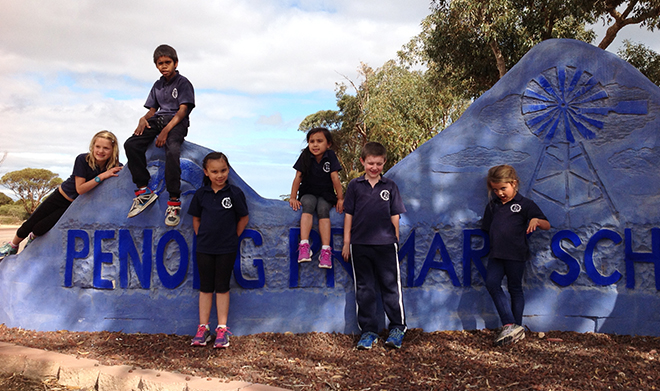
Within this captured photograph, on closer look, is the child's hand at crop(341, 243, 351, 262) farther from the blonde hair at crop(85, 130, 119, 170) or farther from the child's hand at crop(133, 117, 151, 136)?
the blonde hair at crop(85, 130, 119, 170)

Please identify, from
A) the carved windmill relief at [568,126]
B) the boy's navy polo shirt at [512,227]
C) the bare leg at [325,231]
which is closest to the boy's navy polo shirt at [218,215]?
the bare leg at [325,231]

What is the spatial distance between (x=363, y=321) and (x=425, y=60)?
51.2 feet

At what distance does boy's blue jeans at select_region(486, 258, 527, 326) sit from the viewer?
3926 millimetres

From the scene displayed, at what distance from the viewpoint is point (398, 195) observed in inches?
156

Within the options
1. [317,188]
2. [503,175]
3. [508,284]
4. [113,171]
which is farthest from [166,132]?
[508,284]

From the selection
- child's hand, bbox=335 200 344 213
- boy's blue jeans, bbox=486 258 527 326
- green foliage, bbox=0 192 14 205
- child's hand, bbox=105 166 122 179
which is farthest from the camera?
green foliage, bbox=0 192 14 205

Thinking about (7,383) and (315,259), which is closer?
(7,383)

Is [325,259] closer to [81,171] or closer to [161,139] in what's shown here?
[161,139]

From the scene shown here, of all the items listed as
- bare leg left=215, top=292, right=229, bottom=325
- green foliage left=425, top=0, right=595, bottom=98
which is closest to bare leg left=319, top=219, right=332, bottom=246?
bare leg left=215, top=292, right=229, bottom=325

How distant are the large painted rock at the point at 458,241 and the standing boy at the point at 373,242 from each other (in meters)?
0.27

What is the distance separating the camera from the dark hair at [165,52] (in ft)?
13.9

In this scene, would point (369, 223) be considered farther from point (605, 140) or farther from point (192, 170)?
point (605, 140)

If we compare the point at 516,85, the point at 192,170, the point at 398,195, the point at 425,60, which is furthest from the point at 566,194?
the point at 425,60

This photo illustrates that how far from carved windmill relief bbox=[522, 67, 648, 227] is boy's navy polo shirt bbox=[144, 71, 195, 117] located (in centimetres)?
293
